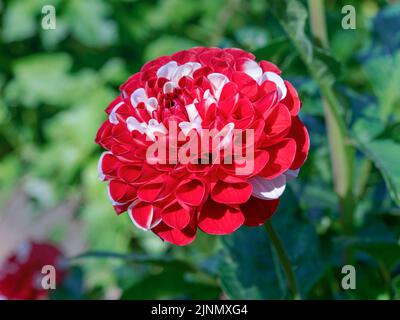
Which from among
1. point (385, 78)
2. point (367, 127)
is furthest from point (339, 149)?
point (385, 78)

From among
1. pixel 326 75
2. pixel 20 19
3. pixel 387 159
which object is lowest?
pixel 387 159

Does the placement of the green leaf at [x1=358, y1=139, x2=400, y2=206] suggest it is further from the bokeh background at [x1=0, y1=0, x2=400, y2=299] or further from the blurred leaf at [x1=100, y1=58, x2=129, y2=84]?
the blurred leaf at [x1=100, y1=58, x2=129, y2=84]

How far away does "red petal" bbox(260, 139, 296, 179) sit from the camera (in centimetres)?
57

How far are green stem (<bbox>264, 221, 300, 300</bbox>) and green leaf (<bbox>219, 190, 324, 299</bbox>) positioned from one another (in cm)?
3

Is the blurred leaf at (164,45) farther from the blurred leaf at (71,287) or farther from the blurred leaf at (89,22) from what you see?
the blurred leaf at (71,287)

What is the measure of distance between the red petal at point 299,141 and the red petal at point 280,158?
16mm

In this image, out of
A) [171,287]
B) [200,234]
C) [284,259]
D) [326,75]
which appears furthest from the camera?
[200,234]

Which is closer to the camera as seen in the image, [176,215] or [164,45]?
[176,215]

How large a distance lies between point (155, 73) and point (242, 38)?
616mm

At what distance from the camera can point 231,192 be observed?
0.56m

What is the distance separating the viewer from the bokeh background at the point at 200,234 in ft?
2.59

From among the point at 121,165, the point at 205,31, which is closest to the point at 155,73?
the point at 121,165

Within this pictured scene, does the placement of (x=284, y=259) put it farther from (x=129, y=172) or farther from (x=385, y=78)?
(x=385, y=78)

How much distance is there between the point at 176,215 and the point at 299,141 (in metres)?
0.12
